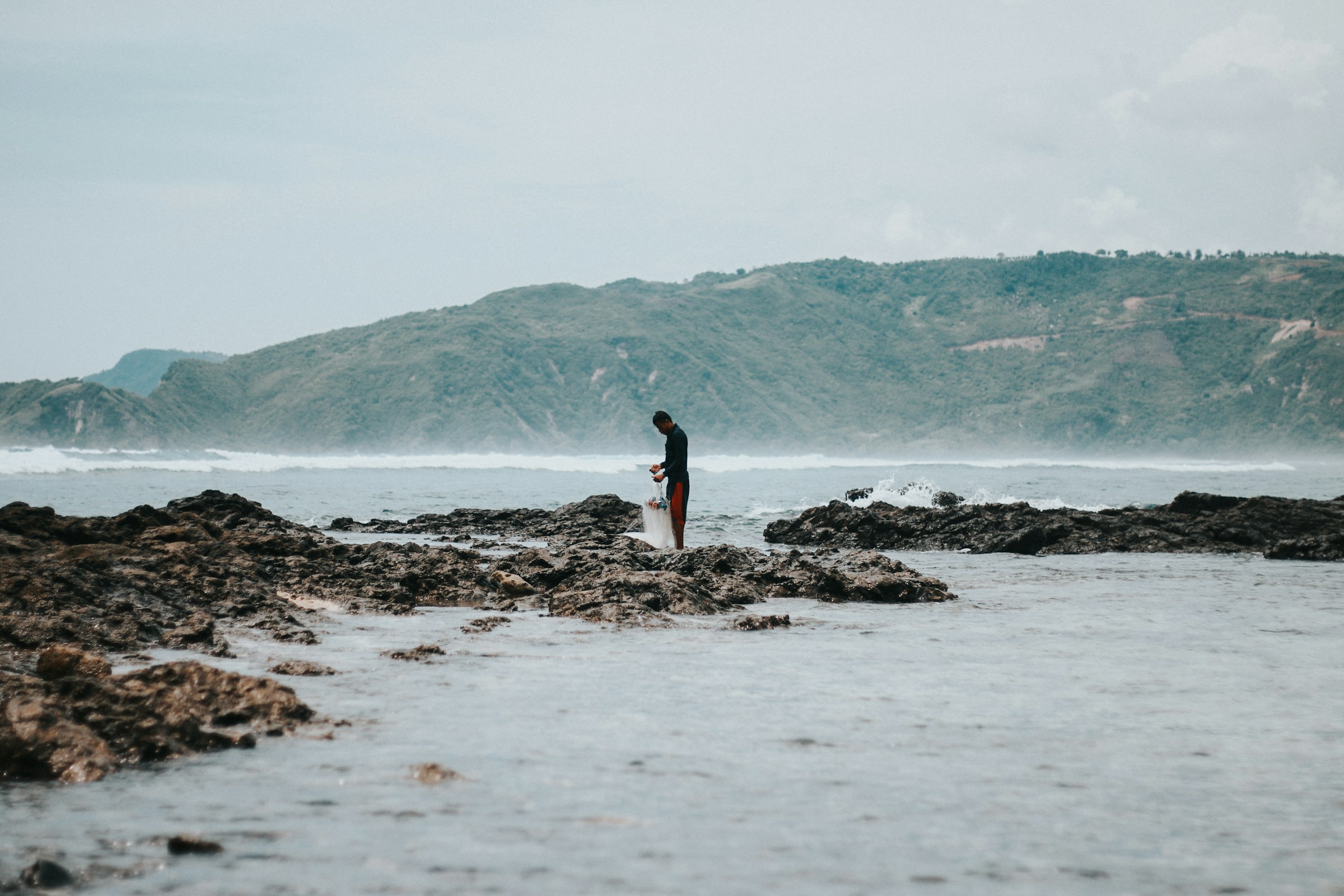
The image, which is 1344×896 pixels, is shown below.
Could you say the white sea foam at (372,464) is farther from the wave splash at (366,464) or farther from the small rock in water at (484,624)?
the small rock in water at (484,624)

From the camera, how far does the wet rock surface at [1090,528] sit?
1697 cm

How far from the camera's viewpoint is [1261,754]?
Answer: 192 inches

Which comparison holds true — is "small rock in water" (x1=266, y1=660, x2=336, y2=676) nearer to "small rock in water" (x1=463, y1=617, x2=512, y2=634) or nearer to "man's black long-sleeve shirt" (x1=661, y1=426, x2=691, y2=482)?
"small rock in water" (x1=463, y1=617, x2=512, y2=634)

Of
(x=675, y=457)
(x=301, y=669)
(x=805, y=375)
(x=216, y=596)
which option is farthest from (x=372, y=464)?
(x=805, y=375)

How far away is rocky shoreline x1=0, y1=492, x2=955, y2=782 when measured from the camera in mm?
4742

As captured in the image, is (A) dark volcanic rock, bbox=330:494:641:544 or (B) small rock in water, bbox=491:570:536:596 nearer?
(B) small rock in water, bbox=491:570:536:596

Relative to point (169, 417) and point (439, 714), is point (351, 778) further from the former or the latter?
point (169, 417)

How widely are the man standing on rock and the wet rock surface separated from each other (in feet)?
15.2

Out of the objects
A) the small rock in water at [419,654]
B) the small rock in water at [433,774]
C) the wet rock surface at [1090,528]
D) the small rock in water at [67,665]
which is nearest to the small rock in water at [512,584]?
the small rock in water at [419,654]

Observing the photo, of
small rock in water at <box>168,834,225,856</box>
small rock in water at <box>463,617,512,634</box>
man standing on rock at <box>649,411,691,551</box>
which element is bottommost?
small rock in water at <box>463,617,512,634</box>

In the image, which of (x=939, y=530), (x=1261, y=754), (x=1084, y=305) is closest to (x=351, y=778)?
(x=1261, y=754)

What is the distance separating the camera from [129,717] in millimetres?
4809

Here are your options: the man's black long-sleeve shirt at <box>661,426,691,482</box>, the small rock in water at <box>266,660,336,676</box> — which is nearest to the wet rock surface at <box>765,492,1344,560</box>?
the man's black long-sleeve shirt at <box>661,426,691,482</box>

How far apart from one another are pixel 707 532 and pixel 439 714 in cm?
1510
